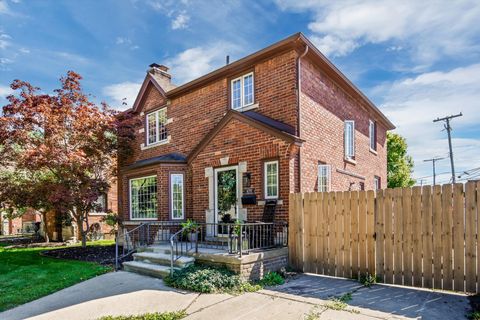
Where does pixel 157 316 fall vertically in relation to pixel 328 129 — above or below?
below

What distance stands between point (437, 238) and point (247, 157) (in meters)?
5.20

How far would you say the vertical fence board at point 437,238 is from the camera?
228 inches

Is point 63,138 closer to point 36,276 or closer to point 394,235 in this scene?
point 36,276

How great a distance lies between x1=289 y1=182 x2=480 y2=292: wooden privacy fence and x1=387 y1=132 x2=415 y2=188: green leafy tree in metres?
21.3

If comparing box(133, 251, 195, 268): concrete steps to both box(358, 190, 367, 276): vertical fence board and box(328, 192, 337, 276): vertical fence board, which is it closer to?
box(328, 192, 337, 276): vertical fence board

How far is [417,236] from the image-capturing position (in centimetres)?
606

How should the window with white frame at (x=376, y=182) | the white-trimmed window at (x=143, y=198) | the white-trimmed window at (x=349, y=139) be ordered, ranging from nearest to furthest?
1. the white-trimmed window at (x=349, y=139)
2. the white-trimmed window at (x=143, y=198)
3. the window with white frame at (x=376, y=182)

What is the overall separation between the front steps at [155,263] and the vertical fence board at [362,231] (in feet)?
13.1

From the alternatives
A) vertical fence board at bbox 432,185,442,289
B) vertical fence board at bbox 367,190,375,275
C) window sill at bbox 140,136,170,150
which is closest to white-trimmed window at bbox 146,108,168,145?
window sill at bbox 140,136,170,150

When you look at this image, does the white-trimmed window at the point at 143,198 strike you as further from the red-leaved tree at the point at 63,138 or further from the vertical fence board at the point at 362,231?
the vertical fence board at the point at 362,231

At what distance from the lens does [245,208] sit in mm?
9172

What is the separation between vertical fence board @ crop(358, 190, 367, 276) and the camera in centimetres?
671

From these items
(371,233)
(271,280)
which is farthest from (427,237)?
(271,280)

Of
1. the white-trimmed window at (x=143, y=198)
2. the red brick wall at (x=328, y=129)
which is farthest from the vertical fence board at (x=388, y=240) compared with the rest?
the white-trimmed window at (x=143, y=198)
